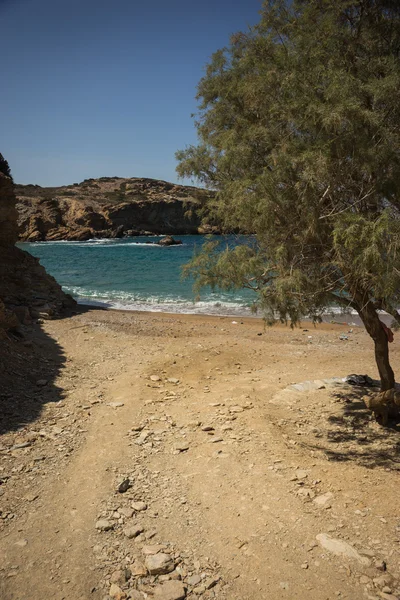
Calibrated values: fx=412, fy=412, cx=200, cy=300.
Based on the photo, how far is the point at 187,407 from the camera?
805cm

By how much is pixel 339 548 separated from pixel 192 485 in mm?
1959

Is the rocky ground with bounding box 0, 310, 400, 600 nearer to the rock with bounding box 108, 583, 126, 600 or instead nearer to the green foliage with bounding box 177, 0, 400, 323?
the rock with bounding box 108, 583, 126, 600

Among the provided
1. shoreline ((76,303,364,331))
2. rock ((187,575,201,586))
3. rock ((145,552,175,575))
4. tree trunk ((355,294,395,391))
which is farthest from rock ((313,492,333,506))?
shoreline ((76,303,364,331))

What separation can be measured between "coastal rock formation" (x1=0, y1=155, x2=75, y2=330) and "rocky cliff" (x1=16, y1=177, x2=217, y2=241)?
53.1 meters

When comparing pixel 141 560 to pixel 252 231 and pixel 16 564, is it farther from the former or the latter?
pixel 252 231

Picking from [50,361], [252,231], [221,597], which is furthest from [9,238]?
[221,597]

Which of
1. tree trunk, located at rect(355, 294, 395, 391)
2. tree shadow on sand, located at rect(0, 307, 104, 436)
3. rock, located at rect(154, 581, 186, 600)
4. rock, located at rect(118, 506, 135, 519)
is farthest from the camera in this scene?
tree shadow on sand, located at rect(0, 307, 104, 436)

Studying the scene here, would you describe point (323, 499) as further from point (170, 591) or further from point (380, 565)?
point (170, 591)

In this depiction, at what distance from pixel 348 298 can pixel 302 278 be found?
1.51 metres

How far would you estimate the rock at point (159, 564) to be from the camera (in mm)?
3980

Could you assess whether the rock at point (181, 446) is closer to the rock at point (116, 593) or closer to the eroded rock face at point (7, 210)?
the rock at point (116, 593)

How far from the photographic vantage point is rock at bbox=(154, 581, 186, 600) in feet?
12.1

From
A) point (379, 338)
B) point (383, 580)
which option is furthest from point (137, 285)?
point (383, 580)

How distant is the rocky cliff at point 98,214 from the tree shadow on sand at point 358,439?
64.5 meters
